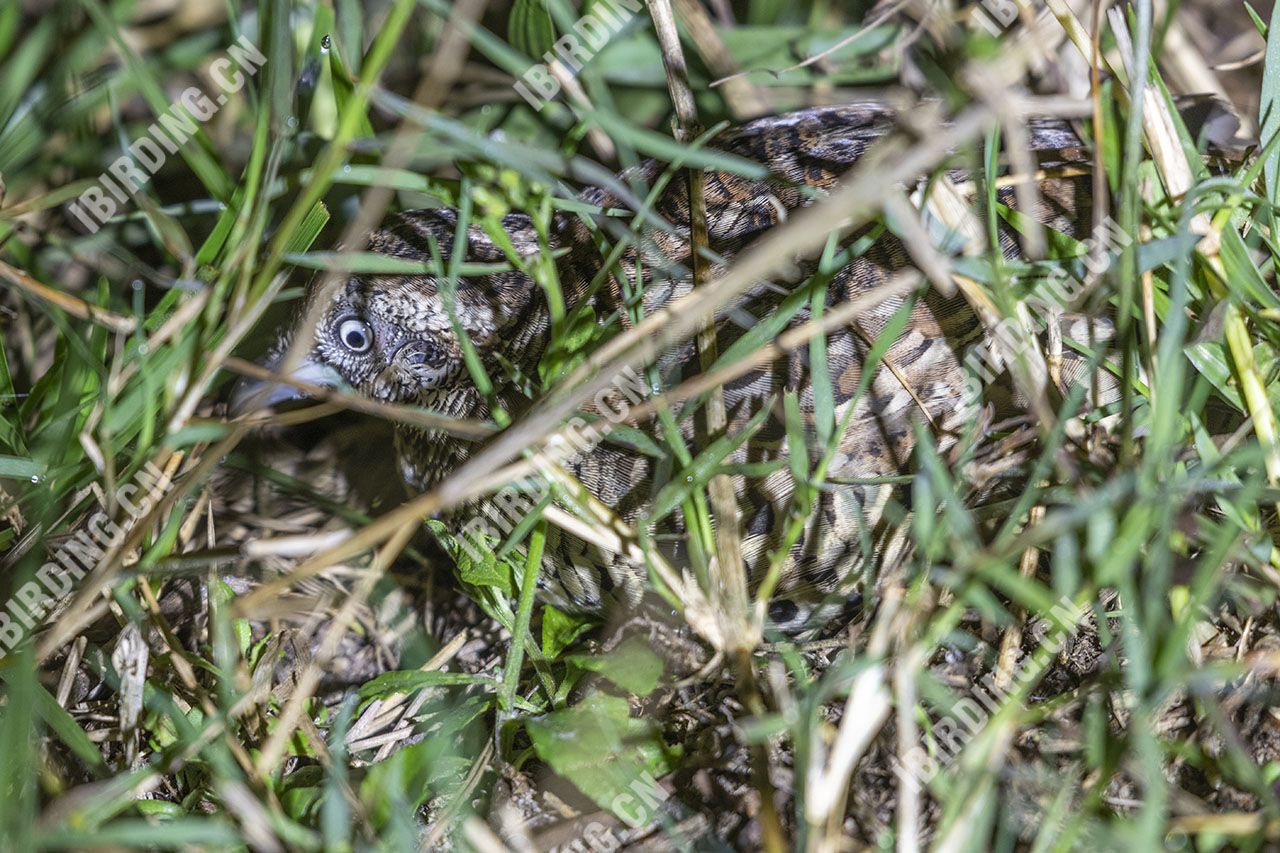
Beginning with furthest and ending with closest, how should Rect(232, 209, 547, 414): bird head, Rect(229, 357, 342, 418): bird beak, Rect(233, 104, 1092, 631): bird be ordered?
Rect(229, 357, 342, 418): bird beak, Rect(232, 209, 547, 414): bird head, Rect(233, 104, 1092, 631): bird

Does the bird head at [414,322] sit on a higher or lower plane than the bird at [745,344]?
higher

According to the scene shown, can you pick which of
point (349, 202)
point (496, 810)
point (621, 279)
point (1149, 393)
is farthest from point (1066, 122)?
point (496, 810)

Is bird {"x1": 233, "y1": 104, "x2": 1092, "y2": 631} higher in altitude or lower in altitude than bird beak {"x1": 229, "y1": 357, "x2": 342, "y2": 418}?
lower

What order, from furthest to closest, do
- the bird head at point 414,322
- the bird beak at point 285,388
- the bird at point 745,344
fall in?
1. the bird beak at point 285,388
2. the bird head at point 414,322
3. the bird at point 745,344

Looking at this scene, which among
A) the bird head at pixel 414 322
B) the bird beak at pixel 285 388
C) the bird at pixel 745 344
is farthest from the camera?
the bird beak at pixel 285 388

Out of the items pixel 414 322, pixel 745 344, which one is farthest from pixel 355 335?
pixel 745 344

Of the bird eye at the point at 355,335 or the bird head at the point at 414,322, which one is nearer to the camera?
the bird head at the point at 414,322

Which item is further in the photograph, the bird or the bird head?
the bird head

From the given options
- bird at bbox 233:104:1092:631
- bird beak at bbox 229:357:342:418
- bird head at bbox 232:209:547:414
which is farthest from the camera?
bird beak at bbox 229:357:342:418
